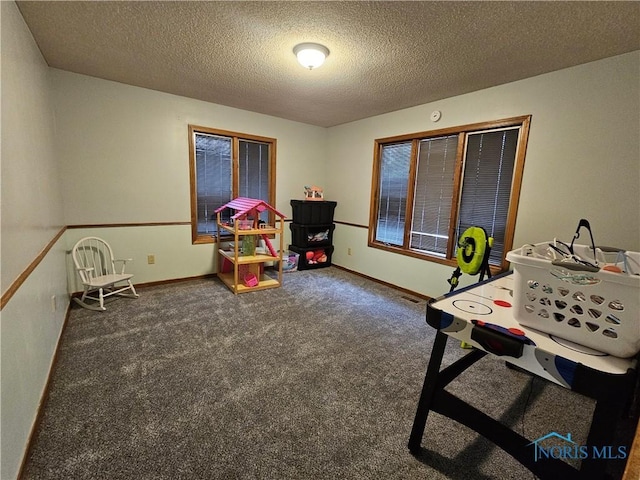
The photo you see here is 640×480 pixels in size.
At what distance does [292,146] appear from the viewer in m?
4.57

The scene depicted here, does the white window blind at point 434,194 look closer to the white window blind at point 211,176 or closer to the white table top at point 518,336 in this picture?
the white table top at point 518,336

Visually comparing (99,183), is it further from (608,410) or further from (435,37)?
(608,410)

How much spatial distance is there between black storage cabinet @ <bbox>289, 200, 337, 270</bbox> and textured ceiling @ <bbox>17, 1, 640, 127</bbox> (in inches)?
71.2

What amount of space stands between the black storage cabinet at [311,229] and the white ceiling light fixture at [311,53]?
7.71 feet

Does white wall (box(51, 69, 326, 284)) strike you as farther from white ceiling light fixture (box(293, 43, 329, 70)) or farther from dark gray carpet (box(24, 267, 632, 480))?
white ceiling light fixture (box(293, 43, 329, 70))

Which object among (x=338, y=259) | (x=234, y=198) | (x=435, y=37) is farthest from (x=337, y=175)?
(x=435, y=37)

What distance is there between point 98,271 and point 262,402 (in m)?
2.75

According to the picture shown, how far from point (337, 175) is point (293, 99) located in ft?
5.16

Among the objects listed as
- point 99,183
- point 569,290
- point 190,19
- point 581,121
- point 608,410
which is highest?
point 190,19

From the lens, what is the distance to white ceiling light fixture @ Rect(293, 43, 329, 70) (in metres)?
2.15

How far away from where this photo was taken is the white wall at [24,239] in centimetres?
123

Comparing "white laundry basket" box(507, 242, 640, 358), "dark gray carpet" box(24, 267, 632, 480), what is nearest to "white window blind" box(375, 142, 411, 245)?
"dark gray carpet" box(24, 267, 632, 480)

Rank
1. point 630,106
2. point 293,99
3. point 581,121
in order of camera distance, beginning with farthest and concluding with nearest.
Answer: point 293,99, point 581,121, point 630,106

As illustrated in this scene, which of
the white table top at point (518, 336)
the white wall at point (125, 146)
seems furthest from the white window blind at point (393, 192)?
the white table top at point (518, 336)
